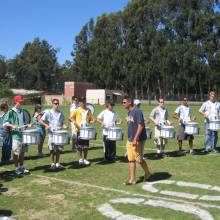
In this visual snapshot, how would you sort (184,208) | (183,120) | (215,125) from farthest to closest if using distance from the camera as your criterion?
(183,120), (215,125), (184,208)

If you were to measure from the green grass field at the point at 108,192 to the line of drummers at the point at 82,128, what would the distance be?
0.51 m

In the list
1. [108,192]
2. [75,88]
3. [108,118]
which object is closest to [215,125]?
[108,118]

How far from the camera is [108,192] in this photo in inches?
384

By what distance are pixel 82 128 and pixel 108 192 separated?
10.7 feet

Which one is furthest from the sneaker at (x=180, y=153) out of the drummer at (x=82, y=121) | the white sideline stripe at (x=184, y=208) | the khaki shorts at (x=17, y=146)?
the white sideline stripe at (x=184, y=208)

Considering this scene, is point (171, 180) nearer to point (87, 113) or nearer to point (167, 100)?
point (87, 113)

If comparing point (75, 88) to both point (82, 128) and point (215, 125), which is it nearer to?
point (215, 125)

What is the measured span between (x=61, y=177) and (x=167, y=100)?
71.6 m

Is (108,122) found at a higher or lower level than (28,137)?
higher

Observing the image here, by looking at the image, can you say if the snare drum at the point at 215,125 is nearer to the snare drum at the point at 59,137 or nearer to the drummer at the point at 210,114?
the drummer at the point at 210,114

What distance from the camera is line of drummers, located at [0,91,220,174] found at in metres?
11.4

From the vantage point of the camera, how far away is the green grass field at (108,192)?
8.36m

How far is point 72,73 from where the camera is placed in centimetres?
10325

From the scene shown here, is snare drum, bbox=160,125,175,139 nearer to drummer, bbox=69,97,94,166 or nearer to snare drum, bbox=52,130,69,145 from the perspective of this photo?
drummer, bbox=69,97,94,166
